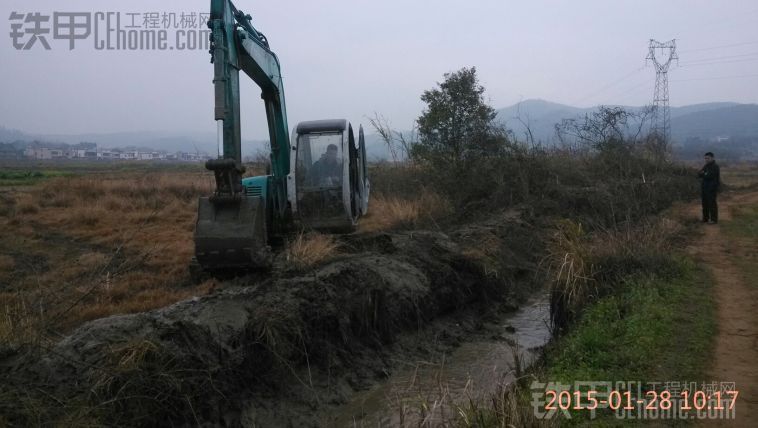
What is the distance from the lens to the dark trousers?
14.4 m

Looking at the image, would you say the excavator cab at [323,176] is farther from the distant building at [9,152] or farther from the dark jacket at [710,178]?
the distant building at [9,152]

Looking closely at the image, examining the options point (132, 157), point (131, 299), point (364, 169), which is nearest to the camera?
point (131, 299)

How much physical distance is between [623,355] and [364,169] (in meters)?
7.53

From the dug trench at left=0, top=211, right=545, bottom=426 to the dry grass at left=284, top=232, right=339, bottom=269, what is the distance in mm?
203

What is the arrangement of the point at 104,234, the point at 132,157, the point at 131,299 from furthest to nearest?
the point at 132,157 → the point at 104,234 → the point at 131,299

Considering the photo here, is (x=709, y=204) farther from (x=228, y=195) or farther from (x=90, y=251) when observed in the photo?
(x=90, y=251)

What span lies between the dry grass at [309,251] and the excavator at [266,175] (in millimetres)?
398

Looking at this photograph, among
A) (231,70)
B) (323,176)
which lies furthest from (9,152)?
(231,70)

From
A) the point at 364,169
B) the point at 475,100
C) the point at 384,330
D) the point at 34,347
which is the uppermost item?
the point at 475,100

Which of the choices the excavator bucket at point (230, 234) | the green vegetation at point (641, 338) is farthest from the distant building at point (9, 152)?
the green vegetation at point (641, 338)

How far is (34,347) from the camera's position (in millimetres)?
5051

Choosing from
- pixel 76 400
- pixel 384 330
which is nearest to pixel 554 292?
pixel 384 330

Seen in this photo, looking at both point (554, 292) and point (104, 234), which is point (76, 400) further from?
point (104, 234)

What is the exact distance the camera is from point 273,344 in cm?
634
